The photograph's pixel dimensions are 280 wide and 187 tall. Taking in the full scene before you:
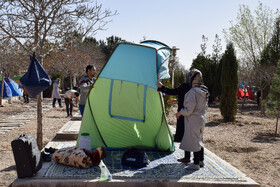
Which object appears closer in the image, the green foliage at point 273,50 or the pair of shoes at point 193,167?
the pair of shoes at point 193,167

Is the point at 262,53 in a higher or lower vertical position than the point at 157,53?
higher

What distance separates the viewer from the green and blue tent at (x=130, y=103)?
5973mm

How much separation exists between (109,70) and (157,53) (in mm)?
1072

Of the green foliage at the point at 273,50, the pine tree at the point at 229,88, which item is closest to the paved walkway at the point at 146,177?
the pine tree at the point at 229,88

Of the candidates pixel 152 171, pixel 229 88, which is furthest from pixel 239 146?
pixel 229 88

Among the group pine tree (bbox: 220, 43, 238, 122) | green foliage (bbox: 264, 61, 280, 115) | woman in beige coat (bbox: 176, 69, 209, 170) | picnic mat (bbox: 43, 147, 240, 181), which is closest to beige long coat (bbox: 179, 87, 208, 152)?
woman in beige coat (bbox: 176, 69, 209, 170)

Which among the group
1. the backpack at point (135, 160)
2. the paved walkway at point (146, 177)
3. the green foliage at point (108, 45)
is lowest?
the paved walkway at point (146, 177)

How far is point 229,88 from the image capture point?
13.0m

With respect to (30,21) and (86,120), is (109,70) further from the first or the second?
(30,21)

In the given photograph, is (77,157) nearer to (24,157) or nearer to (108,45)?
(24,157)

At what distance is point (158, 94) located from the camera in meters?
6.00

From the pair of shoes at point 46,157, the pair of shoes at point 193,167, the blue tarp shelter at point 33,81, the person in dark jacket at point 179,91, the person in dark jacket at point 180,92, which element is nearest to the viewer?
the pair of shoes at point 193,167

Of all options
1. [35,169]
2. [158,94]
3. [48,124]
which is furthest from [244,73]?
[35,169]

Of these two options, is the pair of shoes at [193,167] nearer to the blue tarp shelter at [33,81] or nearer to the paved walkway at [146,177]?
the paved walkway at [146,177]
